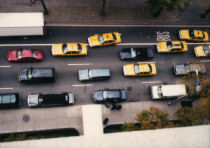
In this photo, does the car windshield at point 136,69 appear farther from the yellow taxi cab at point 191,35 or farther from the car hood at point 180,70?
the yellow taxi cab at point 191,35

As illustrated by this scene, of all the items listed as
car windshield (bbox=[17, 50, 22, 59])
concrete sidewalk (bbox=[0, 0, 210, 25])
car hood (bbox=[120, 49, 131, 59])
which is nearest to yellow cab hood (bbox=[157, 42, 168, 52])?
concrete sidewalk (bbox=[0, 0, 210, 25])

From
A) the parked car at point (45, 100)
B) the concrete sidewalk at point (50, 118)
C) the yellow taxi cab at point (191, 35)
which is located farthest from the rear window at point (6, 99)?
the yellow taxi cab at point (191, 35)

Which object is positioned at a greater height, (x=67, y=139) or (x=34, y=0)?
(x=34, y=0)

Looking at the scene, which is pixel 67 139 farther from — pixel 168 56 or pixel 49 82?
pixel 168 56

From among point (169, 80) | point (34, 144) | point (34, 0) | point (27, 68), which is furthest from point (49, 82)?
point (169, 80)

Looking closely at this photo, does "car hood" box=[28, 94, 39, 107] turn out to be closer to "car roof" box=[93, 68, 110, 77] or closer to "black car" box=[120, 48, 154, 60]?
"car roof" box=[93, 68, 110, 77]
